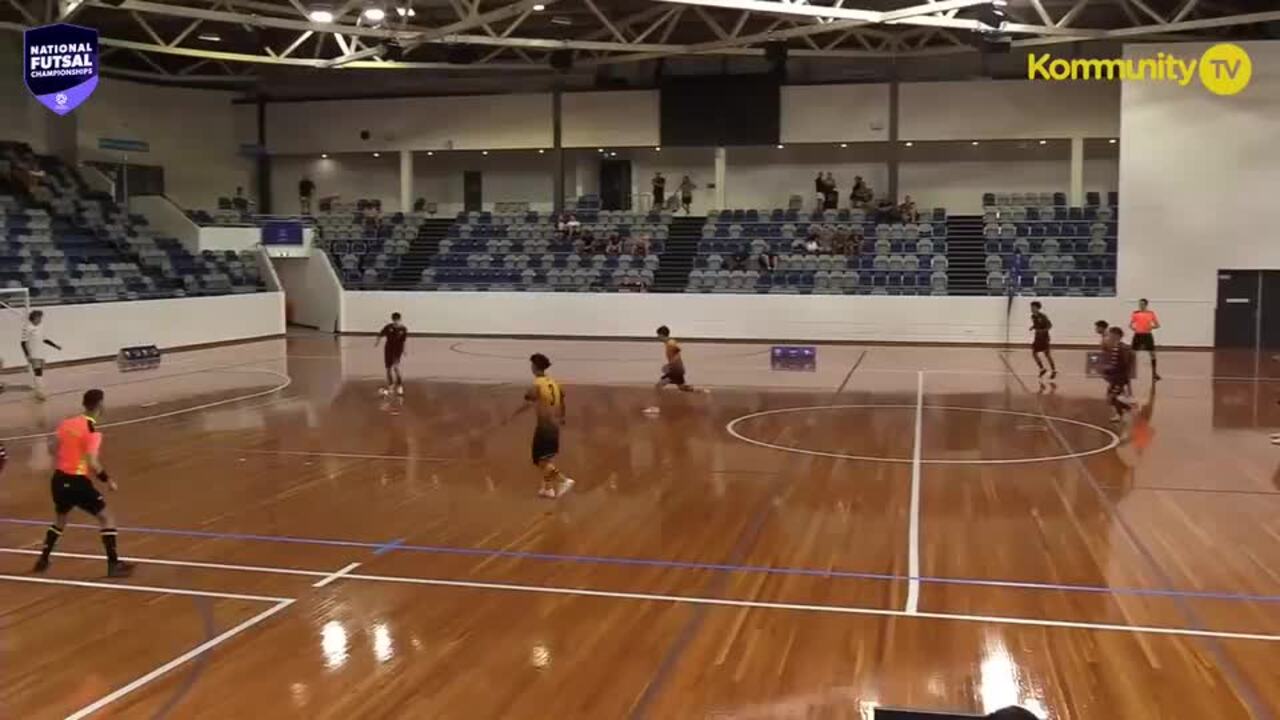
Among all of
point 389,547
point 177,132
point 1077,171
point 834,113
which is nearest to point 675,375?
point 389,547

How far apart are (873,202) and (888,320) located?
6.09 m

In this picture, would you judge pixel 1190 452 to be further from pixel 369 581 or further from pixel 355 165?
pixel 355 165

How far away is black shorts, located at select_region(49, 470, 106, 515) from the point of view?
864 cm

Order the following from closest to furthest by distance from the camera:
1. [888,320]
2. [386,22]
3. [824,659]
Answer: [824,659] < [386,22] < [888,320]

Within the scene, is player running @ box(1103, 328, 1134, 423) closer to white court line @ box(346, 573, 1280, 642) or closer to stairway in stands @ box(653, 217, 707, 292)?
white court line @ box(346, 573, 1280, 642)

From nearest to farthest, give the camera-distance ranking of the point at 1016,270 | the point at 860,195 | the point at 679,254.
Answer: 1. the point at 1016,270
2. the point at 679,254
3. the point at 860,195

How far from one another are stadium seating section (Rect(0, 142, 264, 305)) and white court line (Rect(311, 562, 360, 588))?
19.7m

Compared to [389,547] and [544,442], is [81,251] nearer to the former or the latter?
[544,442]

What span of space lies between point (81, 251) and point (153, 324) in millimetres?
3013

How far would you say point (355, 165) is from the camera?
40688 millimetres

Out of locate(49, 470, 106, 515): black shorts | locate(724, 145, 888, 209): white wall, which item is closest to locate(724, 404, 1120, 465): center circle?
locate(49, 470, 106, 515): black shorts

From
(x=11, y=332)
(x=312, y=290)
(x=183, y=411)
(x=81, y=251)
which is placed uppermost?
(x=81, y=251)

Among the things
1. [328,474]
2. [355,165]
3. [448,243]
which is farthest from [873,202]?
[328,474]

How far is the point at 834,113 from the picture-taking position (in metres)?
34.4
